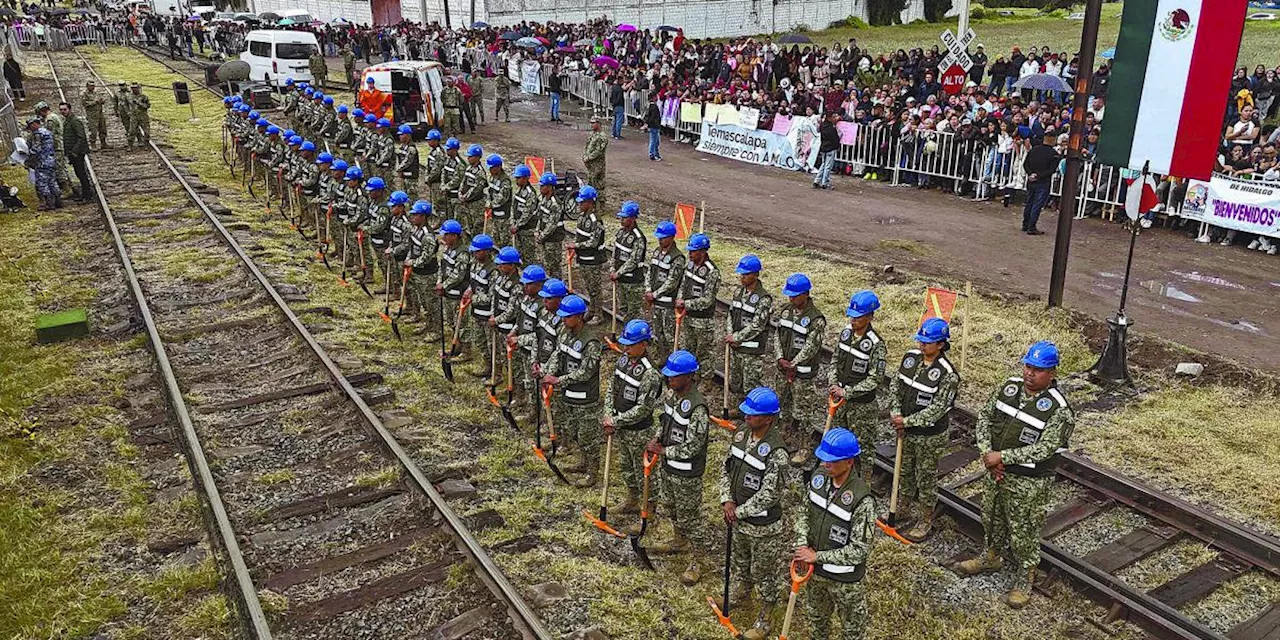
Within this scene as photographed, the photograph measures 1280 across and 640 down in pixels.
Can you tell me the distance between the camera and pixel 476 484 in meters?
8.73

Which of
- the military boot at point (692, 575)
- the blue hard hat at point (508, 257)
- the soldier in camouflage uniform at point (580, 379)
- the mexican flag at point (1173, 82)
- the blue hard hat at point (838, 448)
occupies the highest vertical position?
the mexican flag at point (1173, 82)

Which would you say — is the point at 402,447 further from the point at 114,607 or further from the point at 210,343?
the point at 210,343

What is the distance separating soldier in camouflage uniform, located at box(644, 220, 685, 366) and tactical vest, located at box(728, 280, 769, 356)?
132cm

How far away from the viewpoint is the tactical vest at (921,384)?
7562 mm

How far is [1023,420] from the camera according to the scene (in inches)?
272

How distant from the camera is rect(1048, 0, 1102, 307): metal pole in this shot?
38.2 ft

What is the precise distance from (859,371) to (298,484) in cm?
526

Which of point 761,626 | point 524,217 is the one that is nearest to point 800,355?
point 761,626

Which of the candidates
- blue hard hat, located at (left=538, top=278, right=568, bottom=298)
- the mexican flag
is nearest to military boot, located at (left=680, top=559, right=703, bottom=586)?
blue hard hat, located at (left=538, top=278, right=568, bottom=298)

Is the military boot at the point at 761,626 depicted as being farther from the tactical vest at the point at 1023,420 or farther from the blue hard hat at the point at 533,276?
the blue hard hat at the point at 533,276

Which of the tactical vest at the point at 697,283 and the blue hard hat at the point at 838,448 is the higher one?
the blue hard hat at the point at 838,448

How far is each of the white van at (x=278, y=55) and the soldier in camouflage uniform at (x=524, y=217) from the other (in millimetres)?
22834

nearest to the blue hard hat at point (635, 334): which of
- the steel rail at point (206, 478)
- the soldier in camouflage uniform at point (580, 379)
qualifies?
the soldier in camouflage uniform at point (580, 379)

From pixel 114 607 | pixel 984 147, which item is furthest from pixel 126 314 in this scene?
pixel 984 147
